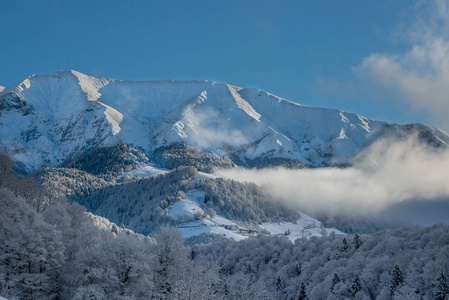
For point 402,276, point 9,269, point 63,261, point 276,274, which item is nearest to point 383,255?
point 402,276

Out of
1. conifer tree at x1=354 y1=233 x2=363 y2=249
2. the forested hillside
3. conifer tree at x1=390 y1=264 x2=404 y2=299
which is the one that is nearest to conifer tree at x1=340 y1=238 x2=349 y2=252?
the forested hillside

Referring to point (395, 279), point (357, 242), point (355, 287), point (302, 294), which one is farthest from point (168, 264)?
point (357, 242)

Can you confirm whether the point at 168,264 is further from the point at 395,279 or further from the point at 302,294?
the point at 395,279

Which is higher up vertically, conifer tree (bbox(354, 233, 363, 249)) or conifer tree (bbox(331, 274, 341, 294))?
conifer tree (bbox(354, 233, 363, 249))

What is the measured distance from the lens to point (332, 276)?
101 meters

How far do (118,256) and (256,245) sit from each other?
95.7 m

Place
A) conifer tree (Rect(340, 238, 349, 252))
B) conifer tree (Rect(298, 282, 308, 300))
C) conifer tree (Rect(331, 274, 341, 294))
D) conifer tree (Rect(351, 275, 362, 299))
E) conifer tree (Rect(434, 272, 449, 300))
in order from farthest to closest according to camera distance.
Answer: conifer tree (Rect(340, 238, 349, 252)), conifer tree (Rect(298, 282, 308, 300)), conifer tree (Rect(331, 274, 341, 294)), conifer tree (Rect(351, 275, 362, 299)), conifer tree (Rect(434, 272, 449, 300))

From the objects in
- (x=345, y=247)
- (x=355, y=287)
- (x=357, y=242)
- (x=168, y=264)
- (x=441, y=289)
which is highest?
(x=357, y=242)

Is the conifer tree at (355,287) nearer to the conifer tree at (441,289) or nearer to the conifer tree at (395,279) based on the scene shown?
the conifer tree at (395,279)

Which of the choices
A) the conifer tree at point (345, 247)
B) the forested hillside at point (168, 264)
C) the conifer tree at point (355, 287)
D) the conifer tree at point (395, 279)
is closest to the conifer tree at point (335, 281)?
the forested hillside at point (168, 264)

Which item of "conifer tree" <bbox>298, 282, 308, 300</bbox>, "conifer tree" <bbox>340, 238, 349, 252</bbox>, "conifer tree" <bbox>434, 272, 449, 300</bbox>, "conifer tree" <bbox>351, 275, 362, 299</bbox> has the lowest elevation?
"conifer tree" <bbox>298, 282, 308, 300</bbox>

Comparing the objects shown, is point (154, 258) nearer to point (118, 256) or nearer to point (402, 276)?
point (118, 256)

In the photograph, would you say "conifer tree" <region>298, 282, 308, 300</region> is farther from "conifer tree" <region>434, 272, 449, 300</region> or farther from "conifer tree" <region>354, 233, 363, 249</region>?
"conifer tree" <region>434, 272, 449, 300</region>

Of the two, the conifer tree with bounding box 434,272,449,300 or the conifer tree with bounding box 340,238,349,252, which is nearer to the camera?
the conifer tree with bounding box 434,272,449,300
